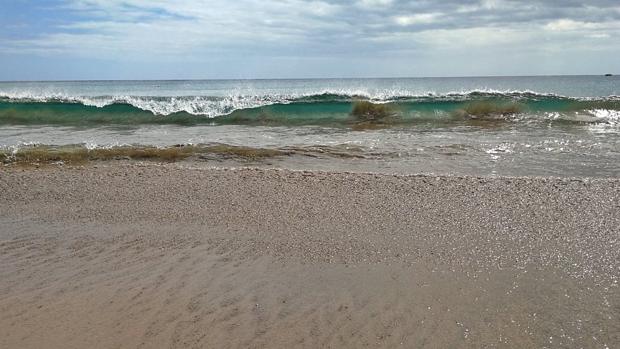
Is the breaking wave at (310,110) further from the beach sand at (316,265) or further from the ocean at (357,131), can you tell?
the beach sand at (316,265)

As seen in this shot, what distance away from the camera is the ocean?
9.45m

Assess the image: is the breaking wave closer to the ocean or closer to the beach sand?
the ocean

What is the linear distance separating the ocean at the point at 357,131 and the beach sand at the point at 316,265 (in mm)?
2404

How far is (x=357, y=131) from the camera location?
15.3 metres

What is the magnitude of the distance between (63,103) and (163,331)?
25602mm

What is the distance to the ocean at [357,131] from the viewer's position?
31.0ft

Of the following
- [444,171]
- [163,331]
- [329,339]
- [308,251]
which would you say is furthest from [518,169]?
[163,331]

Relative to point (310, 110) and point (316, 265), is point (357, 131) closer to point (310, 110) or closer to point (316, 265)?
point (310, 110)

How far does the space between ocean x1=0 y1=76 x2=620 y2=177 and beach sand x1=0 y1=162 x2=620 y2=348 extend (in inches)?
94.7

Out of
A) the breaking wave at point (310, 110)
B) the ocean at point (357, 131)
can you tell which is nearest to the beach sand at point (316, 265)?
the ocean at point (357, 131)

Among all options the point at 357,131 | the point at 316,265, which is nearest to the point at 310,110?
the point at 357,131

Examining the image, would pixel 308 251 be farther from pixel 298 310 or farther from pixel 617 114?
pixel 617 114

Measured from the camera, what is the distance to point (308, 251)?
470cm

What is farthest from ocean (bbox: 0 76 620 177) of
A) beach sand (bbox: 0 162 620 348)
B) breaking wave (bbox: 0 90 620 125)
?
beach sand (bbox: 0 162 620 348)
